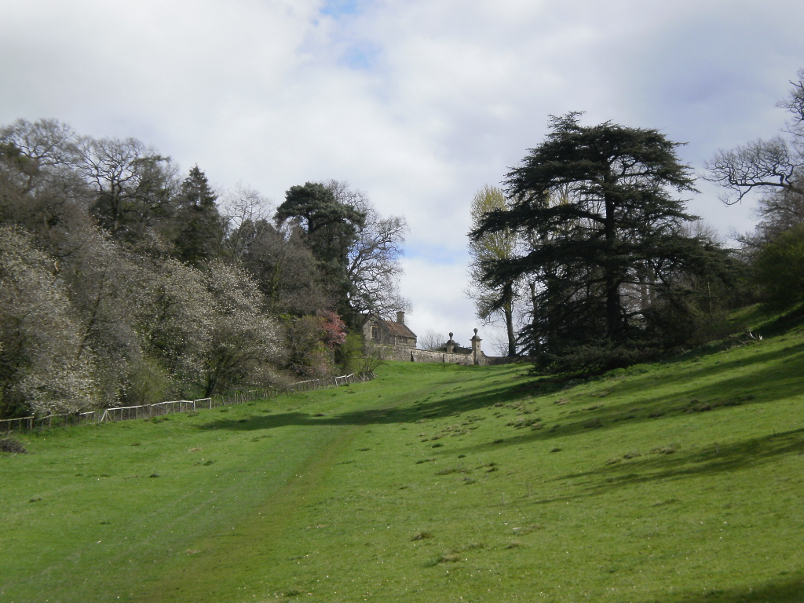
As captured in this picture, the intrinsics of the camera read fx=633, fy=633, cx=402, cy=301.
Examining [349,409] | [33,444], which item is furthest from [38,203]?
[349,409]

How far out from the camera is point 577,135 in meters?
39.2

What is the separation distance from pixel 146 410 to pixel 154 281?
10113 millimetres

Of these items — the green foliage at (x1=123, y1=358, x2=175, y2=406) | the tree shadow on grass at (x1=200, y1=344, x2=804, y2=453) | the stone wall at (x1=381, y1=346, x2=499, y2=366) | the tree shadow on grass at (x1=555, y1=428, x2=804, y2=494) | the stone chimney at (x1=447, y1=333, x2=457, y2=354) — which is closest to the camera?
the tree shadow on grass at (x1=555, y1=428, x2=804, y2=494)

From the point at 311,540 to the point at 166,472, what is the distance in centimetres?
1135

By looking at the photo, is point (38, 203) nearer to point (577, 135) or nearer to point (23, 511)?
point (23, 511)

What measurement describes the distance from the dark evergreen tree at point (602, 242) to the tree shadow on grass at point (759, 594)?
91.6ft

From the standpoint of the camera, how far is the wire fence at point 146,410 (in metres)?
27.8

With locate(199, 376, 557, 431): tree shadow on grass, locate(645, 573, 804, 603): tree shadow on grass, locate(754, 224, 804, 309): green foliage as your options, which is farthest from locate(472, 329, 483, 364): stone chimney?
locate(645, 573, 804, 603): tree shadow on grass

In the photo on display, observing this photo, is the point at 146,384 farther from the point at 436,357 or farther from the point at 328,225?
the point at 436,357

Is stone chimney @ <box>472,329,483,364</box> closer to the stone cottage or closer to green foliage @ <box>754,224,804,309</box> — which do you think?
the stone cottage

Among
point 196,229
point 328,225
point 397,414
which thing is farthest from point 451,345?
point 397,414

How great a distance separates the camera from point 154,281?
133 ft

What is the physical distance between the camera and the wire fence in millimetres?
27781

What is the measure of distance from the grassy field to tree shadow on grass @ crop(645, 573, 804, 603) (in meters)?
0.02
